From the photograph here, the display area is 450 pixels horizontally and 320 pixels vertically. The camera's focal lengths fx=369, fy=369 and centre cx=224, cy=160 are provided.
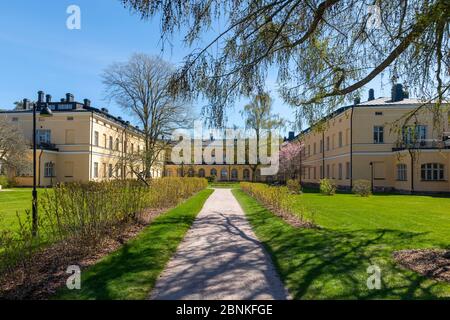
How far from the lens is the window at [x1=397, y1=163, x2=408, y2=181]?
28775 millimetres

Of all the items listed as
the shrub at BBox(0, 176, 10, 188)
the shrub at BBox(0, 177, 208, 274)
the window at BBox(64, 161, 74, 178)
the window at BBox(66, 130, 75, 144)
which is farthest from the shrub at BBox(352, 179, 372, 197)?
the window at BBox(66, 130, 75, 144)

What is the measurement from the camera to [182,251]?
710cm

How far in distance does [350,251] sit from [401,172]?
2525cm

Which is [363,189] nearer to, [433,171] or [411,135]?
[433,171]

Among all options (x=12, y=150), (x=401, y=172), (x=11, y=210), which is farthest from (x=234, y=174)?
(x=11, y=210)

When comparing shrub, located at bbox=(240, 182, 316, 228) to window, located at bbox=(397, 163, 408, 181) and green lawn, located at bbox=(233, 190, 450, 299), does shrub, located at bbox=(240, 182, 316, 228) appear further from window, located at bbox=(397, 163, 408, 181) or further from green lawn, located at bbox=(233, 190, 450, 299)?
window, located at bbox=(397, 163, 408, 181)

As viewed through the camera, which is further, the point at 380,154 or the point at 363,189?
the point at 380,154

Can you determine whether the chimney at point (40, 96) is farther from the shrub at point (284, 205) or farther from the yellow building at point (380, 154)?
the shrub at point (284, 205)

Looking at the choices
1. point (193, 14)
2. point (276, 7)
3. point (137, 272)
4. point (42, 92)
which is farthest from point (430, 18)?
point (42, 92)

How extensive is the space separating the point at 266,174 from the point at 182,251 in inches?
1943

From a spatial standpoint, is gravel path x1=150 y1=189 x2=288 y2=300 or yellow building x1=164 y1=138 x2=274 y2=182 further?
yellow building x1=164 y1=138 x2=274 y2=182

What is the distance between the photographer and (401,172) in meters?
29.4

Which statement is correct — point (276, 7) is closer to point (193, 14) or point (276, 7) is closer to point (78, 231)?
point (193, 14)

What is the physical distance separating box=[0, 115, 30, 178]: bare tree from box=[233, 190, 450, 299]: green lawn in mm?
22976
